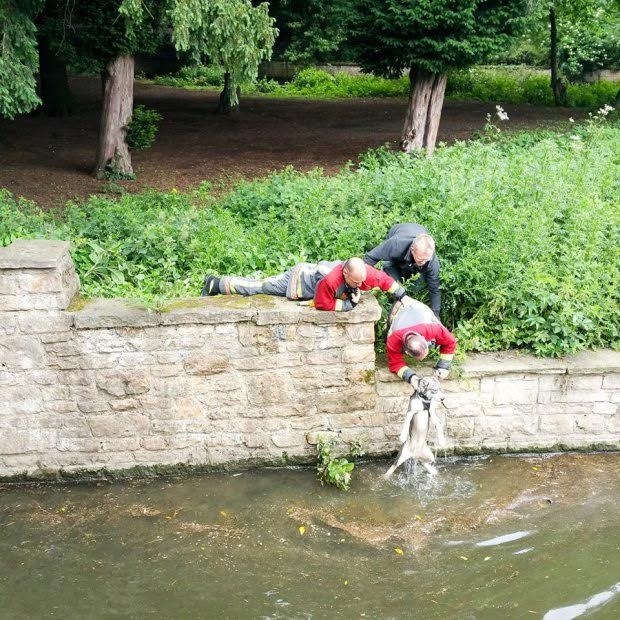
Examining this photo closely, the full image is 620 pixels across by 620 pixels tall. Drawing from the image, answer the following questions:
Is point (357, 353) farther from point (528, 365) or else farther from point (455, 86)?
point (455, 86)

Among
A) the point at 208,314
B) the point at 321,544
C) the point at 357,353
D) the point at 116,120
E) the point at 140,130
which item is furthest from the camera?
the point at 140,130

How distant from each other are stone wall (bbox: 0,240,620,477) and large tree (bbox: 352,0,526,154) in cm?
730

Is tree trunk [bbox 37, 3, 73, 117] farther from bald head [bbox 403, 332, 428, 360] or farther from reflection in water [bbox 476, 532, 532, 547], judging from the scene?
reflection in water [bbox 476, 532, 532, 547]

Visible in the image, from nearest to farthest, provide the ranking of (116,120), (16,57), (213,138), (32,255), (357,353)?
1. (32,255)
2. (357,353)
3. (16,57)
4. (116,120)
5. (213,138)

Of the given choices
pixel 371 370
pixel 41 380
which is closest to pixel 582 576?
pixel 371 370

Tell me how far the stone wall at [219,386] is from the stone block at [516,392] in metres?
0.01

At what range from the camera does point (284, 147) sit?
52.9 ft

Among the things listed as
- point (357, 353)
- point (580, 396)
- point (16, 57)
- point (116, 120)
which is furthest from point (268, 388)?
point (116, 120)

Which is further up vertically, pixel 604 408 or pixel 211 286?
pixel 211 286

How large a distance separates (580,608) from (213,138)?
46.5 feet

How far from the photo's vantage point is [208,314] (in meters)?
6.30

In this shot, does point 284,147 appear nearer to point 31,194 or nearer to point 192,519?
point 31,194

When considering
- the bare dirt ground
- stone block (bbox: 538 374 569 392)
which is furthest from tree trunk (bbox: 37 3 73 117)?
stone block (bbox: 538 374 569 392)

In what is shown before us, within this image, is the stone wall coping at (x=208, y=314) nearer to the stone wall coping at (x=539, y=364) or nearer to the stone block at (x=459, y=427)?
the stone wall coping at (x=539, y=364)
